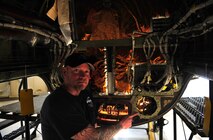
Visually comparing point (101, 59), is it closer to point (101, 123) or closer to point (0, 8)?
point (101, 123)

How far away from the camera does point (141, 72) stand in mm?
1344

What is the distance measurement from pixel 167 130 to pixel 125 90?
8.64 feet

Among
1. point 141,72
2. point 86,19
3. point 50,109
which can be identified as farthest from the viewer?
point 86,19

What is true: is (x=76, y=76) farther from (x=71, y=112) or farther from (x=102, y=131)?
(x=102, y=131)

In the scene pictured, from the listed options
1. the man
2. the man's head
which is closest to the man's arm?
the man

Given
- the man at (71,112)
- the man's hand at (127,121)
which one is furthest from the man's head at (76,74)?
the man's hand at (127,121)

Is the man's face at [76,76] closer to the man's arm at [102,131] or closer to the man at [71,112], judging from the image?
the man at [71,112]

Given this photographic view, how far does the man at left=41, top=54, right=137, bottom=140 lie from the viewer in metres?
1.12

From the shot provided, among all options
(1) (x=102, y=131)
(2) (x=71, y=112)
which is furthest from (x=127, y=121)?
(2) (x=71, y=112)

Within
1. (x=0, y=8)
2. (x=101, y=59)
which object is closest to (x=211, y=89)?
(x=101, y=59)

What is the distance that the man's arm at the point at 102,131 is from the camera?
1.15m

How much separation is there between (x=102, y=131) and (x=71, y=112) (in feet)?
0.99

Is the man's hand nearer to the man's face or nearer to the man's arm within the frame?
the man's arm

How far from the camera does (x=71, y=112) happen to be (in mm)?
1140
